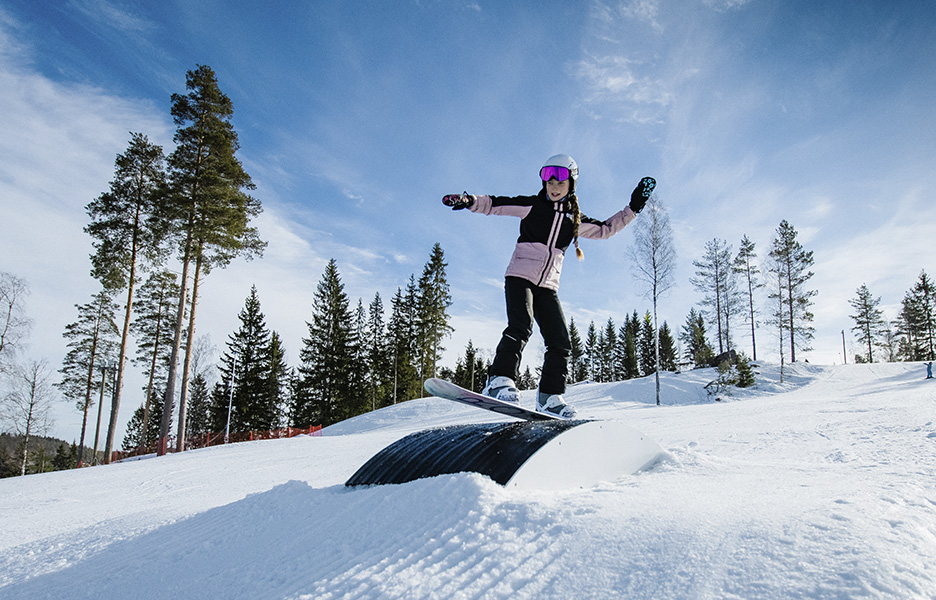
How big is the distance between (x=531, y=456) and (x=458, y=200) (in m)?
2.28

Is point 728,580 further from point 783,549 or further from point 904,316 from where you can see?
point 904,316

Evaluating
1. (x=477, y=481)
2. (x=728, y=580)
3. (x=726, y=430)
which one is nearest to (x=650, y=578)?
(x=728, y=580)

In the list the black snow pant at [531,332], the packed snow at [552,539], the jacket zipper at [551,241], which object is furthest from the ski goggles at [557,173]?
the packed snow at [552,539]

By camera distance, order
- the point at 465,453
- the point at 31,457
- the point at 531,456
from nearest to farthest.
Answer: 1. the point at 531,456
2. the point at 465,453
3. the point at 31,457

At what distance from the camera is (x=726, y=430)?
17.0 feet

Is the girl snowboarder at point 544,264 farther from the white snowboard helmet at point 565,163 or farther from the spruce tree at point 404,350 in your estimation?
the spruce tree at point 404,350

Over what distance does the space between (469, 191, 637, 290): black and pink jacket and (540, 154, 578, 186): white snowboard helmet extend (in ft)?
0.77

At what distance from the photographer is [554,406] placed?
3932 mm

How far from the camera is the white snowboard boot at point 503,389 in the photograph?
143 inches

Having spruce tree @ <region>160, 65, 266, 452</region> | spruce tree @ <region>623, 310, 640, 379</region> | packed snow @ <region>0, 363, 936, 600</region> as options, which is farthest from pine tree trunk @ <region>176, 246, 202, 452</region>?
spruce tree @ <region>623, 310, 640, 379</region>

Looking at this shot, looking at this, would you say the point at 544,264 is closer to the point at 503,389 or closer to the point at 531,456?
the point at 503,389

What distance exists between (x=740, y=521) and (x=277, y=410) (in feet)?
132

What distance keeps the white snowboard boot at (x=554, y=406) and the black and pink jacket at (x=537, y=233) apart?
35.0 inches

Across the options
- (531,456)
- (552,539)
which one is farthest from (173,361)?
(552,539)
